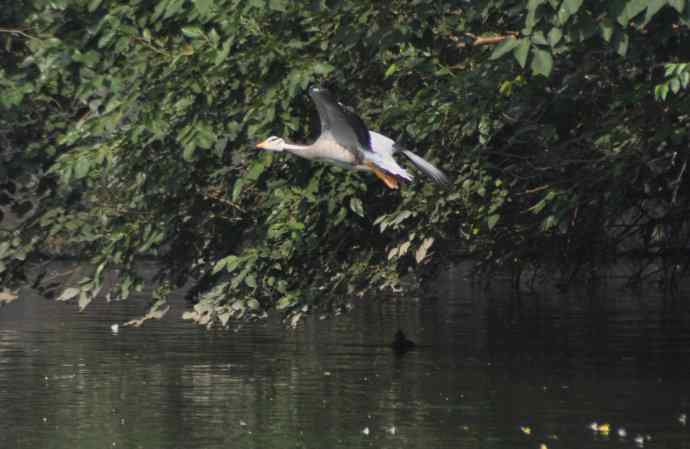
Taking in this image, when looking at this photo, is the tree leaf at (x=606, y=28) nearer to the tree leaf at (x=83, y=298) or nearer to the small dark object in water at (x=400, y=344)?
the tree leaf at (x=83, y=298)

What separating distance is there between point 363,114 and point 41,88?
3.49 meters

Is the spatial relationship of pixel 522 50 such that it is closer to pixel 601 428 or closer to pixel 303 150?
pixel 303 150

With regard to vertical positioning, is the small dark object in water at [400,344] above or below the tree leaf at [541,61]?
below

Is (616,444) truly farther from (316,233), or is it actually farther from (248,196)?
(248,196)

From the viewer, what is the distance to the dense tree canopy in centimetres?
1741

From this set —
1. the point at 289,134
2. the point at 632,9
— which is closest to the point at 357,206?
the point at 289,134

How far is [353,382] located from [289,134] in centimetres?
384

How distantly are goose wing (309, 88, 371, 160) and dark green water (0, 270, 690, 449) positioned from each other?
2.62 meters

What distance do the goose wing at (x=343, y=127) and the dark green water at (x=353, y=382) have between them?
2616mm

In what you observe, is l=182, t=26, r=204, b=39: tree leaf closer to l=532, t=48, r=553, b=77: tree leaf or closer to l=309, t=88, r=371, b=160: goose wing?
l=309, t=88, r=371, b=160: goose wing

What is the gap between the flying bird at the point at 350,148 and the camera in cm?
1603

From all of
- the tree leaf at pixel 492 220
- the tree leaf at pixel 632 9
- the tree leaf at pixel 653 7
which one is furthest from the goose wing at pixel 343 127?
the tree leaf at pixel 653 7

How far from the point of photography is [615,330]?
29438 mm

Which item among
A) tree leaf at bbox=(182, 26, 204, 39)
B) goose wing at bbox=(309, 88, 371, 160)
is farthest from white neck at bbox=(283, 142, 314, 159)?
tree leaf at bbox=(182, 26, 204, 39)
